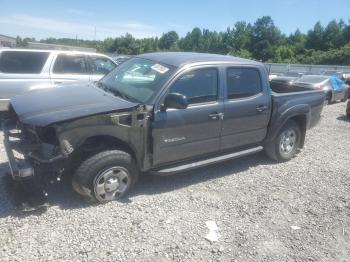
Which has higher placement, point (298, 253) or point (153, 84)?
point (153, 84)

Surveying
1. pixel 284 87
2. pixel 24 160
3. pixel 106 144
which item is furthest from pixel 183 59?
pixel 284 87

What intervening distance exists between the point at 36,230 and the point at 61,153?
34.0 inches

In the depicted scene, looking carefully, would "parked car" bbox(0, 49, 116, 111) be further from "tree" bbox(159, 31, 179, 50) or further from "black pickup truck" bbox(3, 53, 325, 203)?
"tree" bbox(159, 31, 179, 50)

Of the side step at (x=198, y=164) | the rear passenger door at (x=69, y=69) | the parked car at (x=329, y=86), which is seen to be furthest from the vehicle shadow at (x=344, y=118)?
the rear passenger door at (x=69, y=69)

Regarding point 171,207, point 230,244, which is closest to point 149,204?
point 171,207

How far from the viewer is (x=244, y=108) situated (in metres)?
5.12

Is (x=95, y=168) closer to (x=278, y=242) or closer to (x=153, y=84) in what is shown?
(x=153, y=84)

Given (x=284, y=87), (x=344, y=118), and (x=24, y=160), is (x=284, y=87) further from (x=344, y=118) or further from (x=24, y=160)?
(x=344, y=118)

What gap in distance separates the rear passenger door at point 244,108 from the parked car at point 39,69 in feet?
14.1

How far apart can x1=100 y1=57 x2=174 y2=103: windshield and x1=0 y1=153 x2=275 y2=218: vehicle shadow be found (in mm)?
1354

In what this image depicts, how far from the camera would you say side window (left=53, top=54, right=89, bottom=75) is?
7.77 m

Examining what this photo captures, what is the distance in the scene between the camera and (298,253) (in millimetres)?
3672

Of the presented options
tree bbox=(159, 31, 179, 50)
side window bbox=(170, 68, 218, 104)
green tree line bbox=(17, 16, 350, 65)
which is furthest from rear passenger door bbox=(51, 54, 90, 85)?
tree bbox=(159, 31, 179, 50)

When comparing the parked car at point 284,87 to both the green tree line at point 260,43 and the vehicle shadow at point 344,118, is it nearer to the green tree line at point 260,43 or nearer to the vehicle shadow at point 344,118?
the vehicle shadow at point 344,118
